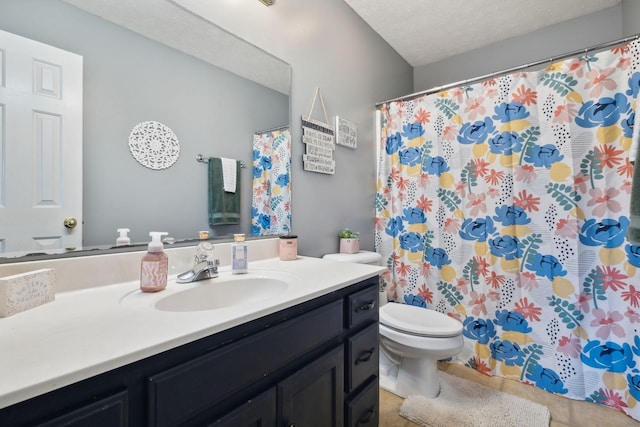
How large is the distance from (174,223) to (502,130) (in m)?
1.96

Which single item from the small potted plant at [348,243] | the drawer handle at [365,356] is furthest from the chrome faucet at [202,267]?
the small potted plant at [348,243]

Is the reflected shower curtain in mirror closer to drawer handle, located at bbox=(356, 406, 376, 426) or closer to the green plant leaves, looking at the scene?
drawer handle, located at bbox=(356, 406, 376, 426)

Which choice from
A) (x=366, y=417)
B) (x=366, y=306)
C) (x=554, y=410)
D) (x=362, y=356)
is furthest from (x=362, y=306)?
(x=554, y=410)

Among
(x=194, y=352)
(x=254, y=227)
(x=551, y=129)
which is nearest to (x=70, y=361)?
(x=194, y=352)

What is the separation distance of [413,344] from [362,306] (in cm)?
61

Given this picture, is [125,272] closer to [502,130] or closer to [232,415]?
[232,415]

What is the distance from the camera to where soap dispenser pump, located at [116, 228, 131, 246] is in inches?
37.9

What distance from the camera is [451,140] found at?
1994mm

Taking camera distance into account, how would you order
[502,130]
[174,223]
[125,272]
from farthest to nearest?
[502,130]
[174,223]
[125,272]

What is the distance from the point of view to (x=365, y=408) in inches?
44.8

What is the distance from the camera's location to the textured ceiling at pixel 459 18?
1946 millimetres

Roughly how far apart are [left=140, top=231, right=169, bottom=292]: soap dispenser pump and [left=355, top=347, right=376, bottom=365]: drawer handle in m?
0.75

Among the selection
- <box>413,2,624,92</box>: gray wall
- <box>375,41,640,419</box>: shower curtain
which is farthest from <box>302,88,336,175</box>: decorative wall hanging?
<box>413,2,624,92</box>: gray wall

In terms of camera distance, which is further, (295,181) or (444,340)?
(295,181)
